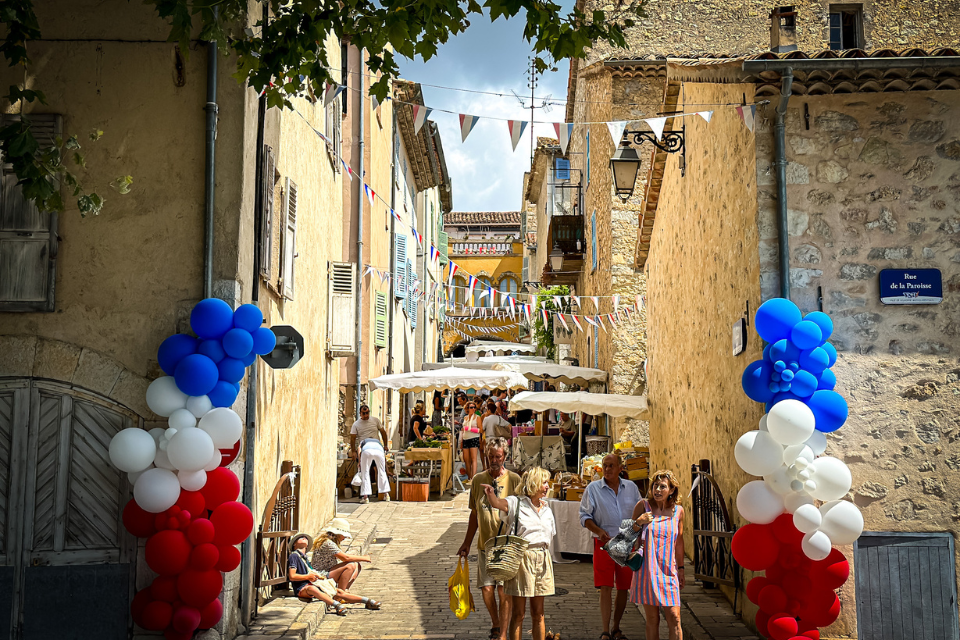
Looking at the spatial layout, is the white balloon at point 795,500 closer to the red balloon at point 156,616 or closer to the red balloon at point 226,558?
the red balloon at point 226,558

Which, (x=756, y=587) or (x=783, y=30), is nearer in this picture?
(x=756, y=587)

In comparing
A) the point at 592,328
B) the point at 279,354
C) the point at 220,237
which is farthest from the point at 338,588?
the point at 592,328

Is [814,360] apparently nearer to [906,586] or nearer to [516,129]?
[906,586]

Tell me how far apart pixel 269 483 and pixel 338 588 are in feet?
4.20

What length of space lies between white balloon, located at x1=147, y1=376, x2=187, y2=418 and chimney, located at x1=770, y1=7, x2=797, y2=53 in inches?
220

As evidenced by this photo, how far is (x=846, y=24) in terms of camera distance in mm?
16719

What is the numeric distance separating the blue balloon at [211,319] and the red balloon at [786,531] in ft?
13.7

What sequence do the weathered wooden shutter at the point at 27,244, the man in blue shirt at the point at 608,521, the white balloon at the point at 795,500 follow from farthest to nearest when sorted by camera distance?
1. the man in blue shirt at the point at 608,521
2. the weathered wooden shutter at the point at 27,244
3. the white balloon at the point at 795,500

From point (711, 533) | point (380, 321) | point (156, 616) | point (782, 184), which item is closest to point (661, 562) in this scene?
point (711, 533)

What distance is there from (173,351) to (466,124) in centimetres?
329

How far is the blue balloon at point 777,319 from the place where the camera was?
6.09 m

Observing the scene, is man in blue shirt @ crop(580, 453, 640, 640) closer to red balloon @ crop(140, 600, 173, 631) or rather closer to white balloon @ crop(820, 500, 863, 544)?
white balloon @ crop(820, 500, 863, 544)

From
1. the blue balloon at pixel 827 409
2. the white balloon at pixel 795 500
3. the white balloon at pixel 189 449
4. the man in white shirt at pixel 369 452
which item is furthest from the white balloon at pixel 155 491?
the man in white shirt at pixel 369 452

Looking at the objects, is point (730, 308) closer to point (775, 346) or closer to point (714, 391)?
point (714, 391)
